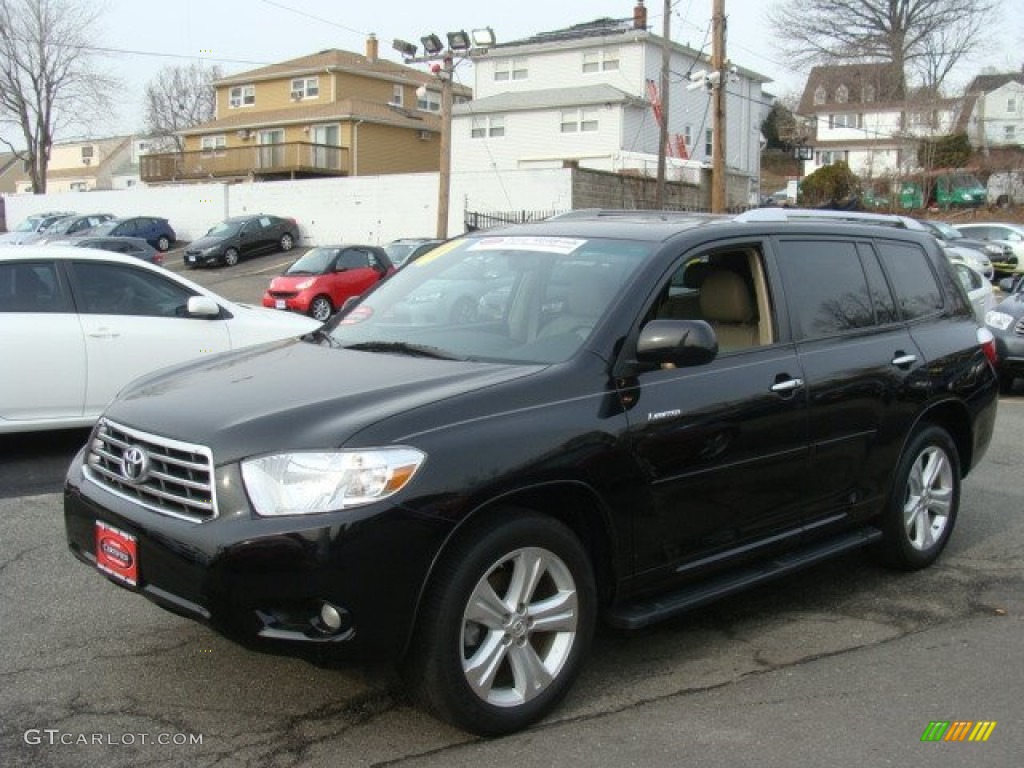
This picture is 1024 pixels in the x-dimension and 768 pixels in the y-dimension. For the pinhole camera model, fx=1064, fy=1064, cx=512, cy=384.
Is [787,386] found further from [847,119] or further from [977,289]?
[847,119]

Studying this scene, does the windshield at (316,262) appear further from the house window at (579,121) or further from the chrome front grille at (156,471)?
the house window at (579,121)

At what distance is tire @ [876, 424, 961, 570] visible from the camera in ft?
17.6

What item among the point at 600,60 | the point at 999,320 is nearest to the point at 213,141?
the point at 600,60

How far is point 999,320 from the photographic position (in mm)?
11672

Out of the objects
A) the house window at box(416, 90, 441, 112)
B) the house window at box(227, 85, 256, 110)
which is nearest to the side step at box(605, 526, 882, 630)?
the house window at box(416, 90, 441, 112)

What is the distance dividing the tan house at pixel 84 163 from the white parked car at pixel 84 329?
85.2 metres

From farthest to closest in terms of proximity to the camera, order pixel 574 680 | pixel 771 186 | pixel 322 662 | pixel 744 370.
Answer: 1. pixel 771 186
2. pixel 744 370
3. pixel 574 680
4. pixel 322 662

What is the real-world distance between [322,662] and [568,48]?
44681 mm

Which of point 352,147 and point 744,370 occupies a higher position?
point 352,147

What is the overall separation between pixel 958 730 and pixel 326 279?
61.3ft

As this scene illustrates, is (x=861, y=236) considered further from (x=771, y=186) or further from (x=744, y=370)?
(x=771, y=186)

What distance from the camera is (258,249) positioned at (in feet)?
120

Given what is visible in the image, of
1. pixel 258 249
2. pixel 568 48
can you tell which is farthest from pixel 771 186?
pixel 258 249

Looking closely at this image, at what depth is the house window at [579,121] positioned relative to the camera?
43031 mm
